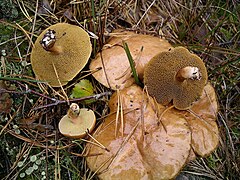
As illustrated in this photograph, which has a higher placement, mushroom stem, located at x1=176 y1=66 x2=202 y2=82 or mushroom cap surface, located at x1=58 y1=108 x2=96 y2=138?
mushroom stem, located at x1=176 y1=66 x2=202 y2=82

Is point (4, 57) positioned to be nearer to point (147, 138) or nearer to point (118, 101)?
point (118, 101)

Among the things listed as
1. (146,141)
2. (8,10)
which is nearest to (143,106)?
(146,141)

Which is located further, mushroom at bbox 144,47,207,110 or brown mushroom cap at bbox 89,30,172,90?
brown mushroom cap at bbox 89,30,172,90

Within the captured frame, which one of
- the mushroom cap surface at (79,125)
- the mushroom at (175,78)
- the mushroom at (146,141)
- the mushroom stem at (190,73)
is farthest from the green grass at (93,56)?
the mushroom stem at (190,73)

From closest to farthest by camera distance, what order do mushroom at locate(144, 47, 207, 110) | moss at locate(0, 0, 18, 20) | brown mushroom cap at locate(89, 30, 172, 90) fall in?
mushroom at locate(144, 47, 207, 110) → brown mushroom cap at locate(89, 30, 172, 90) → moss at locate(0, 0, 18, 20)

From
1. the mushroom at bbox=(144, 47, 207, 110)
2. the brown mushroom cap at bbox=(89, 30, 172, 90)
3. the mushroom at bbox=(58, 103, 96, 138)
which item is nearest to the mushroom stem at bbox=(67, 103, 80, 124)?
the mushroom at bbox=(58, 103, 96, 138)

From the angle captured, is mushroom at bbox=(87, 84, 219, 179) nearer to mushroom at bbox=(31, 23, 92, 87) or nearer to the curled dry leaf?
the curled dry leaf

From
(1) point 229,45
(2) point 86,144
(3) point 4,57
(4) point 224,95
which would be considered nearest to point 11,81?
(3) point 4,57
